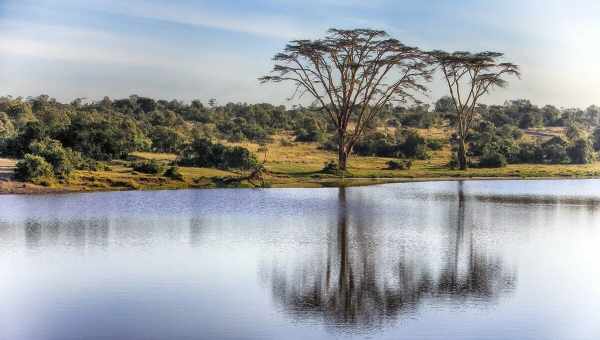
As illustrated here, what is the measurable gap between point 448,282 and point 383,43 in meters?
42.1

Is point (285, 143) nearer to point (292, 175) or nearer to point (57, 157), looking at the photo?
point (292, 175)

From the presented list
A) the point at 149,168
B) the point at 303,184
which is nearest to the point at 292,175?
the point at 303,184

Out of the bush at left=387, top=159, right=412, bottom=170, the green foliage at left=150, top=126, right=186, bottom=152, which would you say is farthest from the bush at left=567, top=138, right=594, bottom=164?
the green foliage at left=150, top=126, right=186, bottom=152

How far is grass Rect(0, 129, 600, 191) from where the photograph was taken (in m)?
45.7

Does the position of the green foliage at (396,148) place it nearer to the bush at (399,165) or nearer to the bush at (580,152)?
the bush at (399,165)

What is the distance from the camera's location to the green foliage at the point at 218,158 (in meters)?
55.4

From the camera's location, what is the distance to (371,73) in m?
61.2

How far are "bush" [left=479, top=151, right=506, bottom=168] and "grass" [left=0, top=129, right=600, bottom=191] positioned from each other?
1520mm

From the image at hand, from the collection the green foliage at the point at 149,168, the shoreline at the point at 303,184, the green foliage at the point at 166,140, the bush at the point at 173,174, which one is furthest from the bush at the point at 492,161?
the green foliage at the point at 149,168

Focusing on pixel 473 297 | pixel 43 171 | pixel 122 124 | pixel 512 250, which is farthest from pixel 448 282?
pixel 122 124

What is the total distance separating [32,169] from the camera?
4200cm

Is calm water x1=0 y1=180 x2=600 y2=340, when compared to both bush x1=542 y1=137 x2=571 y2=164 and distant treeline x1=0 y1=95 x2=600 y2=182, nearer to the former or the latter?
distant treeline x1=0 y1=95 x2=600 y2=182

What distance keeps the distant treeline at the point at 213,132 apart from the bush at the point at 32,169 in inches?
60.9

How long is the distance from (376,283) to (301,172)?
38830mm
